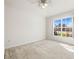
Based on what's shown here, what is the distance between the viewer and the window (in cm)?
568

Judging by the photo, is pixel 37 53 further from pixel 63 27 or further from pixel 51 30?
pixel 51 30

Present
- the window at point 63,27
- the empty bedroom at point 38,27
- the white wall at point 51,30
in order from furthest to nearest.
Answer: the white wall at point 51,30, the window at point 63,27, the empty bedroom at point 38,27

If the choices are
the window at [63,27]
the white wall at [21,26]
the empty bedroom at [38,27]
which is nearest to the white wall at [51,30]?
the empty bedroom at [38,27]

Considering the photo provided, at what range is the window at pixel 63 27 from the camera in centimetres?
568

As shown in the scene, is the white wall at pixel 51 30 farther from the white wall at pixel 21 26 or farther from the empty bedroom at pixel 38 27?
the white wall at pixel 21 26

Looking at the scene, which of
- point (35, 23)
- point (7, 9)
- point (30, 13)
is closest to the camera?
point (7, 9)

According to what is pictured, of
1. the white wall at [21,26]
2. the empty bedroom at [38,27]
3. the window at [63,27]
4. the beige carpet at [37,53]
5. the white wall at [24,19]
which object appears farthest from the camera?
the window at [63,27]

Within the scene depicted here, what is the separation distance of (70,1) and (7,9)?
134 inches

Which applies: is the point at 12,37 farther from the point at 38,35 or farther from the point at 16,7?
the point at 38,35

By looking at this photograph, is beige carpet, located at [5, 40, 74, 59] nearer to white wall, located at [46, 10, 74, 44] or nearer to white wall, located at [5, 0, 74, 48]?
white wall, located at [5, 0, 74, 48]

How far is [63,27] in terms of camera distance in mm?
6199

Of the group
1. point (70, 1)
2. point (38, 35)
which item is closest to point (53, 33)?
point (38, 35)

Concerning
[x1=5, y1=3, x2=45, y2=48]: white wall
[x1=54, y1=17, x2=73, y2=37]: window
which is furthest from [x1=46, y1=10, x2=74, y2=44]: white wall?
[x1=5, y1=3, x2=45, y2=48]: white wall
